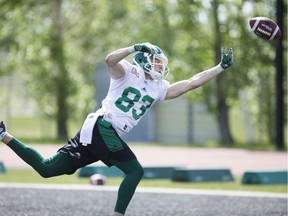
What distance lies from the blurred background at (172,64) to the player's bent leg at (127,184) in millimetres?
18673

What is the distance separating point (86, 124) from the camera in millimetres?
Result: 8125

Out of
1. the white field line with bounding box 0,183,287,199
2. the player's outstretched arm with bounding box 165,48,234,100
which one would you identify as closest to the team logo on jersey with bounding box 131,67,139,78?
the player's outstretched arm with bounding box 165,48,234,100

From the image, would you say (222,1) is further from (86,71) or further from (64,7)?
(86,71)

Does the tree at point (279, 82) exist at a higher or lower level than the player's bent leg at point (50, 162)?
lower

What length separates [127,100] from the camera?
26.5ft

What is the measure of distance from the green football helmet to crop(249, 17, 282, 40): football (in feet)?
3.70

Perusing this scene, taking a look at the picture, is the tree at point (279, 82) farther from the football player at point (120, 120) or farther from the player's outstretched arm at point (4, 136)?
the player's outstretched arm at point (4, 136)

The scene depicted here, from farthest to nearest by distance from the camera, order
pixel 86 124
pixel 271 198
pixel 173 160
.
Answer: pixel 173 160 → pixel 271 198 → pixel 86 124

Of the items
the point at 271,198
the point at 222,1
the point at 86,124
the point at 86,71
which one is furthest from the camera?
the point at 86,71

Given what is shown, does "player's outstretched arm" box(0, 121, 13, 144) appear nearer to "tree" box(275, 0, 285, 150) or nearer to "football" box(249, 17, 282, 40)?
"football" box(249, 17, 282, 40)

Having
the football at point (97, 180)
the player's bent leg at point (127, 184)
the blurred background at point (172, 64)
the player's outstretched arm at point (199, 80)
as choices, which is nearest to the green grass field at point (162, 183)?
the football at point (97, 180)

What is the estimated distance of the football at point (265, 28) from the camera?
345 inches

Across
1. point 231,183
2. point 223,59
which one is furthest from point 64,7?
point 223,59

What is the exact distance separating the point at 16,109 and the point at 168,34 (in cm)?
1444
